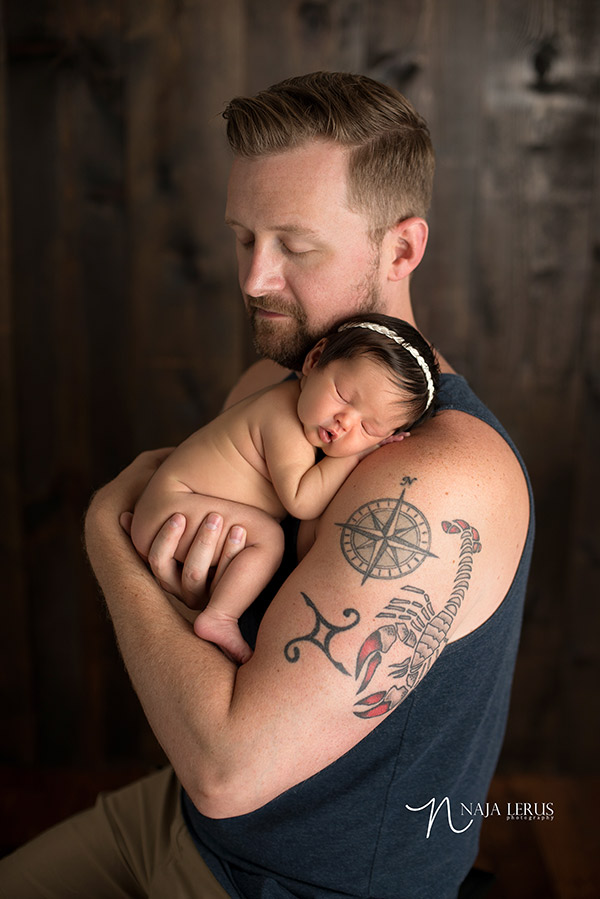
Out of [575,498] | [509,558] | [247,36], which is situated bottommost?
[575,498]

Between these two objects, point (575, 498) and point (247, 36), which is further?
point (575, 498)

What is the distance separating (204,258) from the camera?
255 cm

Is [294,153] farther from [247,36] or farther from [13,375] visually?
[13,375]

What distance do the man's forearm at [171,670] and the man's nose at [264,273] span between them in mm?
563

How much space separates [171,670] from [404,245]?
0.93 metres

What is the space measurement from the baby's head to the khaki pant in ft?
2.81

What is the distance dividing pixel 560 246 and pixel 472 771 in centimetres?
174

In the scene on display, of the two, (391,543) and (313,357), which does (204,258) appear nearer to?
(313,357)

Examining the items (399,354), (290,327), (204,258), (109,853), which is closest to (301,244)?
(290,327)

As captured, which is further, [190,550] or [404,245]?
[404,245]

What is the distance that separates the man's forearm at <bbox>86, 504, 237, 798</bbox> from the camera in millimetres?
1117

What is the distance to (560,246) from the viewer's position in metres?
2.52

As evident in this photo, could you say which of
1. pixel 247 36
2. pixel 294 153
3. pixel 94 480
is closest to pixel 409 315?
pixel 294 153

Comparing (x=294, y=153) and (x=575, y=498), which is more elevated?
(x=294, y=153)
